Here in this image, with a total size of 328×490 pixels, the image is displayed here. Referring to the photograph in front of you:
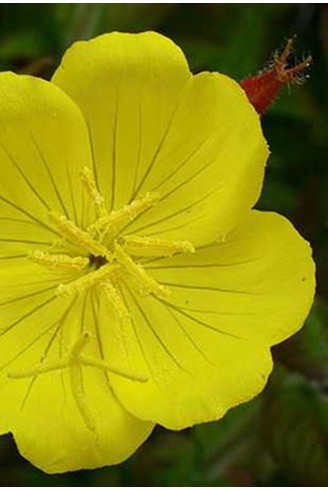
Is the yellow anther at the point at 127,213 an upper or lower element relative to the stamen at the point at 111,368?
upper

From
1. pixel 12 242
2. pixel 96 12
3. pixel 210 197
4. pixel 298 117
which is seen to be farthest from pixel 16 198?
pixel 298 117

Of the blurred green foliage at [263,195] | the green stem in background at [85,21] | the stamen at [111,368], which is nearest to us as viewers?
the stamen at [111,368]

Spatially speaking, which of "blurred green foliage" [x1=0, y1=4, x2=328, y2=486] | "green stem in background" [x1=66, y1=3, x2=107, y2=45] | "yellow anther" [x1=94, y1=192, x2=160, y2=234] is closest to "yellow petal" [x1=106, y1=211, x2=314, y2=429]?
"yellow anther" [x1=94, y1=192, x2=160, y2=234]

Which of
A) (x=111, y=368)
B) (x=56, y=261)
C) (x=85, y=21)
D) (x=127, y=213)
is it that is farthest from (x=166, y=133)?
(x=85, y=21)

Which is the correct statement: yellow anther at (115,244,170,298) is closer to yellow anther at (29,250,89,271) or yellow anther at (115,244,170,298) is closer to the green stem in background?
yellow anther at (29,250,89,271)

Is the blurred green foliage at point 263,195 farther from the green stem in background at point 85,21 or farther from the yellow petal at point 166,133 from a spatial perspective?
the yellow petal at point 166,133

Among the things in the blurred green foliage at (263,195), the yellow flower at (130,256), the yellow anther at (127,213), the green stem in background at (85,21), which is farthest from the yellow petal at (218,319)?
the green stem in background at (85,21)

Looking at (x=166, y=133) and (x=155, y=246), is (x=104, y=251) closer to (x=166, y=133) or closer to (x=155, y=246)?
(x=155, y=246)
